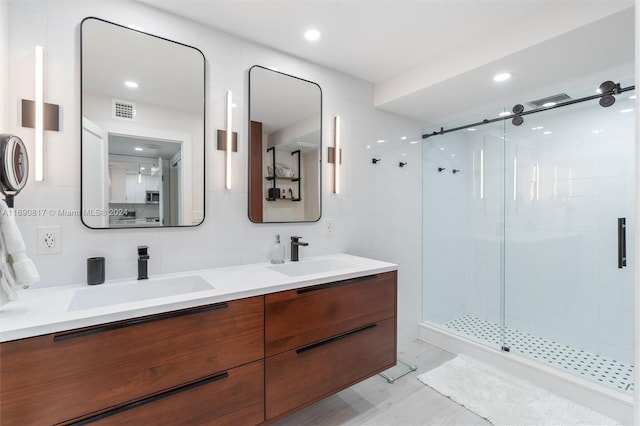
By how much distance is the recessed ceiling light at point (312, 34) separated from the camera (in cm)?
190

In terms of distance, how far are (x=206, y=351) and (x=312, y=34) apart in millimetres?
1919

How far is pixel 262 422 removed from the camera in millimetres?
1405

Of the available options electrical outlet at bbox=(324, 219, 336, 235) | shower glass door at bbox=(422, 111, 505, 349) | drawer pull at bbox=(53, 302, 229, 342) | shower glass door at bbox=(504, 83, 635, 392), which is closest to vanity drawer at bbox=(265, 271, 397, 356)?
drawer pull at bbox=(53, 302, 229, 342)

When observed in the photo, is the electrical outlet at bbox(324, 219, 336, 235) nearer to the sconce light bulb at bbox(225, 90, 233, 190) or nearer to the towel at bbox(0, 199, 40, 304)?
the sconce light bulb at bbox(225, 90, 233, 190)

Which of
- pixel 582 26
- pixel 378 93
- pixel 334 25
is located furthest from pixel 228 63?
pixel 582 26

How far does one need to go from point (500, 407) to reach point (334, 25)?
2647 millimetres

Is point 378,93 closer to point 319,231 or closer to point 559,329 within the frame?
point 319,231

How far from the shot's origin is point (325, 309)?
1.64m

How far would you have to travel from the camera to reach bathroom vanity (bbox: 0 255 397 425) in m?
0.98

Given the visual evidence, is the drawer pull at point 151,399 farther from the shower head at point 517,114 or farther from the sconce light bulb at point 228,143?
the shower head at point 517,114

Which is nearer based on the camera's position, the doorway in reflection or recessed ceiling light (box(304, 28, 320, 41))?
the doorway in reflection

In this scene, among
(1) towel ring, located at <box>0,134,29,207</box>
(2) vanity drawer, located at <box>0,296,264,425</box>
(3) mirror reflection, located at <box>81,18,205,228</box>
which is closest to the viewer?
(2) vanity drawer, located at <box>0,296,264,425</box>

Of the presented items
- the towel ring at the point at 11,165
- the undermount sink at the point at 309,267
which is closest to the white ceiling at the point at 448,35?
the towel ring at the point at 11,165

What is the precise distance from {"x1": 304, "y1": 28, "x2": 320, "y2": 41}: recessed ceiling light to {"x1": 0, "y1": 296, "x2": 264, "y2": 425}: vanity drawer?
166 cm
